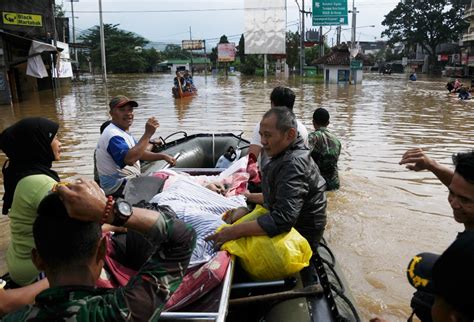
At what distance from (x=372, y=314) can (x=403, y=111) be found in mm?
13954

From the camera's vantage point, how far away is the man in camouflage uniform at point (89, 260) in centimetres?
130

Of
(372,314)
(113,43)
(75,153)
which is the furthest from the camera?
(113,43)

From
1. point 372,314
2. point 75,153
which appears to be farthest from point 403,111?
point 372,314

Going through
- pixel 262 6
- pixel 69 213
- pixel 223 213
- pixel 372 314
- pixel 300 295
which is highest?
pixel 262 6

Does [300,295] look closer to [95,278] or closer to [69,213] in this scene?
[95,278]

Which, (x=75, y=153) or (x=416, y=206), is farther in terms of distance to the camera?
(x=75, y=153)

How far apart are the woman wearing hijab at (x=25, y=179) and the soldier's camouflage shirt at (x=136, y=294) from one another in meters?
0.94

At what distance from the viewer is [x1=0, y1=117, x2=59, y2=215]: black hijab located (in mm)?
2375

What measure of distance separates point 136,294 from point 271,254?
3.92ft

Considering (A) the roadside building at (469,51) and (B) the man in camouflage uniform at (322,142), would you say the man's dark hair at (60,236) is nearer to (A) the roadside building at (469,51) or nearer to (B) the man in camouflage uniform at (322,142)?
(B) the man in camouflage uniform at (322,142)

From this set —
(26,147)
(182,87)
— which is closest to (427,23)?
(182,87)

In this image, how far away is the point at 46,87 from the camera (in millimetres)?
28625

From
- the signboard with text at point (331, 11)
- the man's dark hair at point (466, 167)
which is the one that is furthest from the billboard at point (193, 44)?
the man's dark hair at point (466, 167)

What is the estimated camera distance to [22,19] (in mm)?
19078
